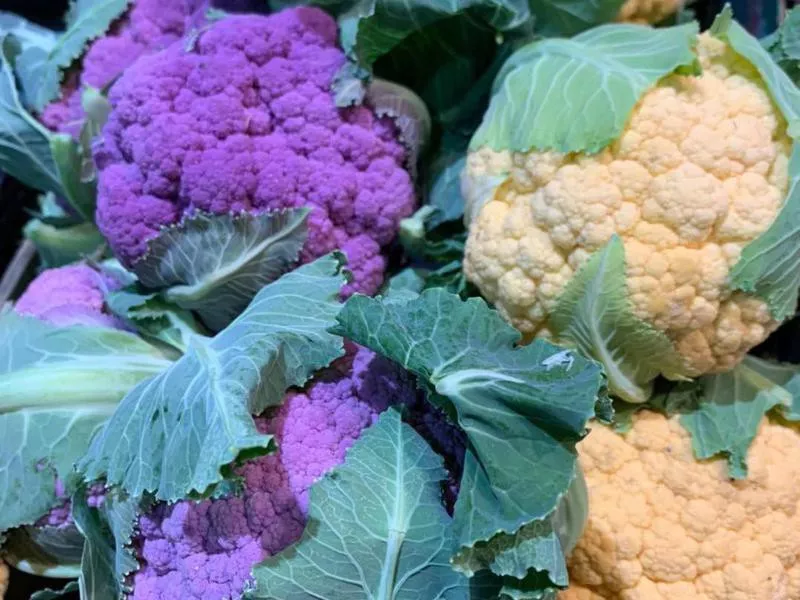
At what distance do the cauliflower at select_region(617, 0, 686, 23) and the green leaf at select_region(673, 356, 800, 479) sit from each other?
0.54 meters

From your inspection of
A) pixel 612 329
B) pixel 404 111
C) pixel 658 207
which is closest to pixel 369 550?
pixel 612 329

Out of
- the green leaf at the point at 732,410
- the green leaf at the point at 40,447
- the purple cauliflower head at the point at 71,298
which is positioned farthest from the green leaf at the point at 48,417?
the green leaf at the point at 732,410

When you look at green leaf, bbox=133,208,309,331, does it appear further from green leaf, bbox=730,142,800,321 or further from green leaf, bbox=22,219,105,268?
green leaf, bbox=730,142,800,321

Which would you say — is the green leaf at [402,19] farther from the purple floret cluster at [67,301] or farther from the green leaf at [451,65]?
the purple floret cluster at [67,301]

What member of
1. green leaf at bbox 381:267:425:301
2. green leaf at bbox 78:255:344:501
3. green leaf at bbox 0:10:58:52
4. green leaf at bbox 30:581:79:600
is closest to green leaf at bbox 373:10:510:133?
green leaf at bbox 381:267:425:301

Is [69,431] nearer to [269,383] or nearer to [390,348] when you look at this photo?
[269,383]

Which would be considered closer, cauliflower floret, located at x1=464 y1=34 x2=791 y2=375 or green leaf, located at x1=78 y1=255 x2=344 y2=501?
green leaf, located at x1=78 y1=255 x2=344 y2=501

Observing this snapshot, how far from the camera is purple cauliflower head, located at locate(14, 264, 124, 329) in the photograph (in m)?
1.12

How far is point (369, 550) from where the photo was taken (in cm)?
80

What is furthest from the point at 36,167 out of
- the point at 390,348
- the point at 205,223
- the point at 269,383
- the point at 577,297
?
the point at 577,297

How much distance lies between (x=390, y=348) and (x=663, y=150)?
40 centimetres

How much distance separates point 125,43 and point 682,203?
0.92 metres

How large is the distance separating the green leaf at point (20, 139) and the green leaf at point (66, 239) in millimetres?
68

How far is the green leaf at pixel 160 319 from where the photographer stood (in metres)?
1.05
